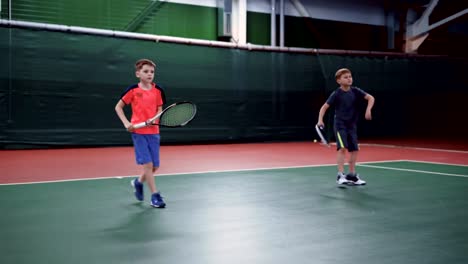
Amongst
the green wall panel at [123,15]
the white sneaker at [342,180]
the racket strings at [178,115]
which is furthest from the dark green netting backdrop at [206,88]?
the racket strings at [178,115]

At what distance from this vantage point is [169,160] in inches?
340

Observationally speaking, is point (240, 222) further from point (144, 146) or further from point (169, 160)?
point (169, 160)

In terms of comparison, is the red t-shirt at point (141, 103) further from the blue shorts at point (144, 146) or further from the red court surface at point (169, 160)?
the red court surface at point (169, 160)

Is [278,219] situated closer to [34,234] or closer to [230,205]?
[230,205]

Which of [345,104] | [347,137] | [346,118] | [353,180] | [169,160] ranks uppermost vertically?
[345,104]

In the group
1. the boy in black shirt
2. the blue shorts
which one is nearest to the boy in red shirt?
the blue shorts

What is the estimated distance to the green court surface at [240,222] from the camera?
9.59 ft

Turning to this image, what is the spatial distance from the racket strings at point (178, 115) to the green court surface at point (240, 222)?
2.19 feet

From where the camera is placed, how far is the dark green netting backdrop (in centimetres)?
1070

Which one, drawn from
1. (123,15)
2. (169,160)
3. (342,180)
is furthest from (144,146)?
(123,15)

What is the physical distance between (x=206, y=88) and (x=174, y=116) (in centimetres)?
826

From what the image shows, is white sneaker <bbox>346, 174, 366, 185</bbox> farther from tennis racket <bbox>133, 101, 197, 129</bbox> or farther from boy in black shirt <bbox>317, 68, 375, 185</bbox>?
tennis racket <bbox>133, 101, 197, 129</bbox>

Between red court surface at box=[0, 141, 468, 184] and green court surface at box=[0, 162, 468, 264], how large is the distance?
1070 mm

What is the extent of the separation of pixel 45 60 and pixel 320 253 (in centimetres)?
908
